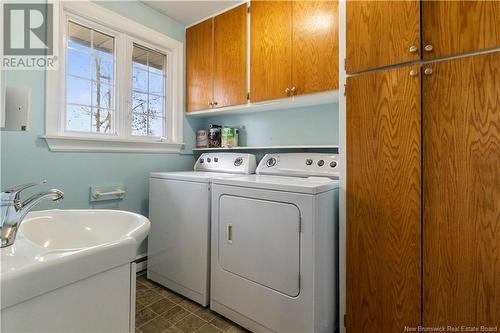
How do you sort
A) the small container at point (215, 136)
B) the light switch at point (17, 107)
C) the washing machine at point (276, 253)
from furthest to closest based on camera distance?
the small container at point (215, 136) < the washing machine at point (276, 253) < the light switch at point (17, 107)

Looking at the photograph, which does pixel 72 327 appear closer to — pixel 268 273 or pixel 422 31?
pixel 268 273

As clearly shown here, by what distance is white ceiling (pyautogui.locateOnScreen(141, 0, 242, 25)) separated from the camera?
86.8 inches

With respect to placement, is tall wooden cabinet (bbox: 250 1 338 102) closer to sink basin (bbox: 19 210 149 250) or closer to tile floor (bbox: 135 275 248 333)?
sink basin (bbox: 19 210 149 250)

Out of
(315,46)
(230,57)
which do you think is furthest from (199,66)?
(315,46)

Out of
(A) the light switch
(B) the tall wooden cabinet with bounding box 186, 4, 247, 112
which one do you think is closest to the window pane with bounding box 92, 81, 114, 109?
(B) the tall wooden cabinet with bounding box 186, 4, 247, 112

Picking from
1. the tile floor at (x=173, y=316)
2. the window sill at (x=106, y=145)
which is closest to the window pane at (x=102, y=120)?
the window sill at (x=106, y=145)

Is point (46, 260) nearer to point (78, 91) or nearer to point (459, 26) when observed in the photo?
point (459, 26)

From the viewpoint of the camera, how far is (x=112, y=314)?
69 cm

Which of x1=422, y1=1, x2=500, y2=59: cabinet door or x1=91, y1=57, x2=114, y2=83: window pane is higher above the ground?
x1=91, y1=57, x2=114, y2=83: window pane

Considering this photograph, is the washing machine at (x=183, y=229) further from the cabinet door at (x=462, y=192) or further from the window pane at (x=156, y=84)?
the cabinet door at (x=462, y=192)

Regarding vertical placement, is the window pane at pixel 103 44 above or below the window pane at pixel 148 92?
above

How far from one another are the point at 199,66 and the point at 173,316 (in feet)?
7.06

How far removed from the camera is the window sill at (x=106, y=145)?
5.79 ft

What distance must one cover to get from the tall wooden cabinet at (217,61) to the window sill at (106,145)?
47 cm
